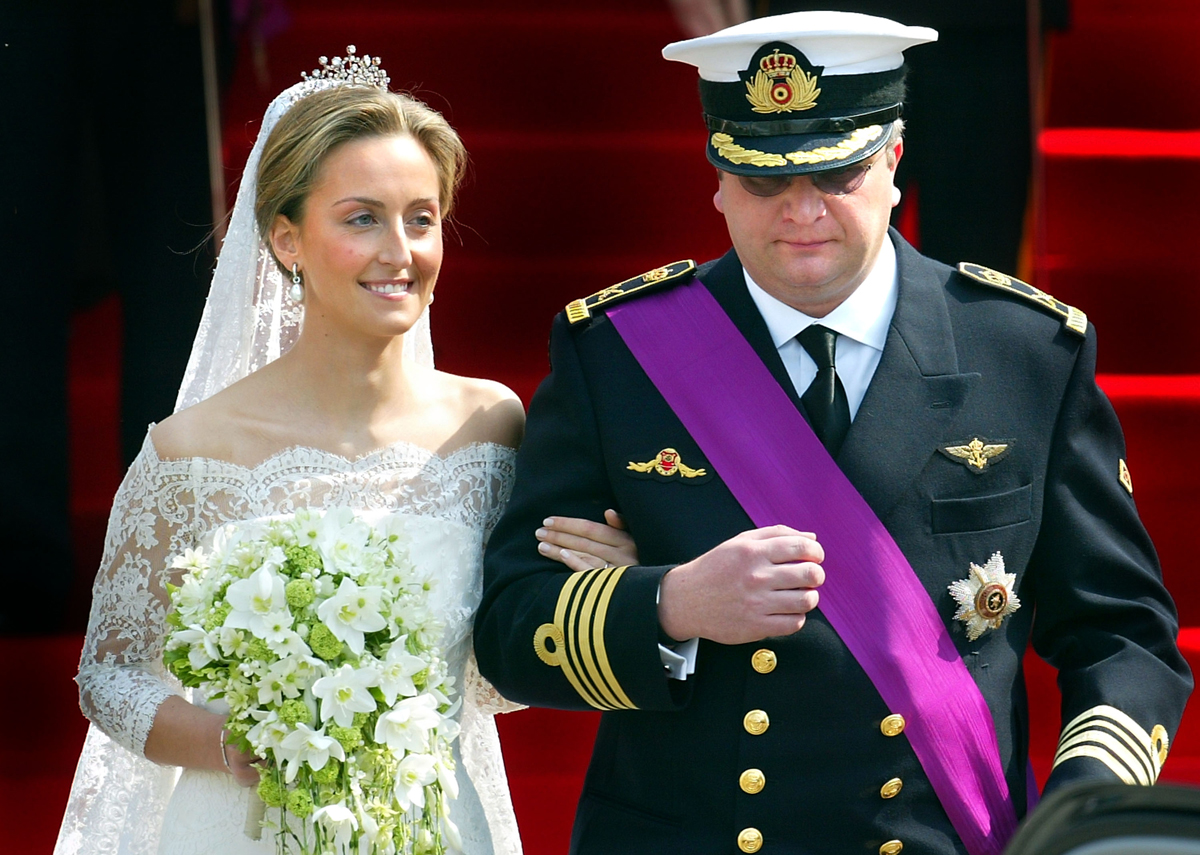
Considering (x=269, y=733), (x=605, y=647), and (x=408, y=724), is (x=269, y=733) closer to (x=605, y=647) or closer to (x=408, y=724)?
(x=408, y=724)

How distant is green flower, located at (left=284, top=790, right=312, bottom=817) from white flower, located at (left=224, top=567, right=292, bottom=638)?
238mm

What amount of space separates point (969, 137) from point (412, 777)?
2.70 meters

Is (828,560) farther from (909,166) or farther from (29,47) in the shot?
(29,47)

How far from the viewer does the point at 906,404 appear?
238 cm

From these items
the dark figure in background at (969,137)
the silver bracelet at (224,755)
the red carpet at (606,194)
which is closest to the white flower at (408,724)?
the silver bracelet at (224,755)

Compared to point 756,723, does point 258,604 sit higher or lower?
higher

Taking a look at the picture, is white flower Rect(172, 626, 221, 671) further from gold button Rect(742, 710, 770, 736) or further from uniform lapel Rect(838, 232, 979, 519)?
uniform lapel Rect(838, 232, 979, 519)

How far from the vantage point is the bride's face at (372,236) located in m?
2.78

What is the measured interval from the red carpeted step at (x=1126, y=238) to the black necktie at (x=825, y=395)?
210 cm

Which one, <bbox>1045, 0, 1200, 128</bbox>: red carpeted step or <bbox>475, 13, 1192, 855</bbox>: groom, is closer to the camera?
<bbox>475, 13, 1192, 855</bbox>: groom

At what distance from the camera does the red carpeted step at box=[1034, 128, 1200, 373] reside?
4.39 m

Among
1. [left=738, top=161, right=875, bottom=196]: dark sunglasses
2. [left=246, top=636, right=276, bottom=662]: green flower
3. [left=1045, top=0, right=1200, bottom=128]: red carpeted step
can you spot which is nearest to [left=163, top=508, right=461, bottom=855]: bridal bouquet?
[left=246, top=636, right=276, bottom=662]: green flower

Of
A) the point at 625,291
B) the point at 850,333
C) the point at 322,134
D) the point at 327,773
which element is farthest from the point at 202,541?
the point at 850,333

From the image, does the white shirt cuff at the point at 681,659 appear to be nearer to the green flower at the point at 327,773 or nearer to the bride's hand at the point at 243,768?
the green flower at the point at 327,773
